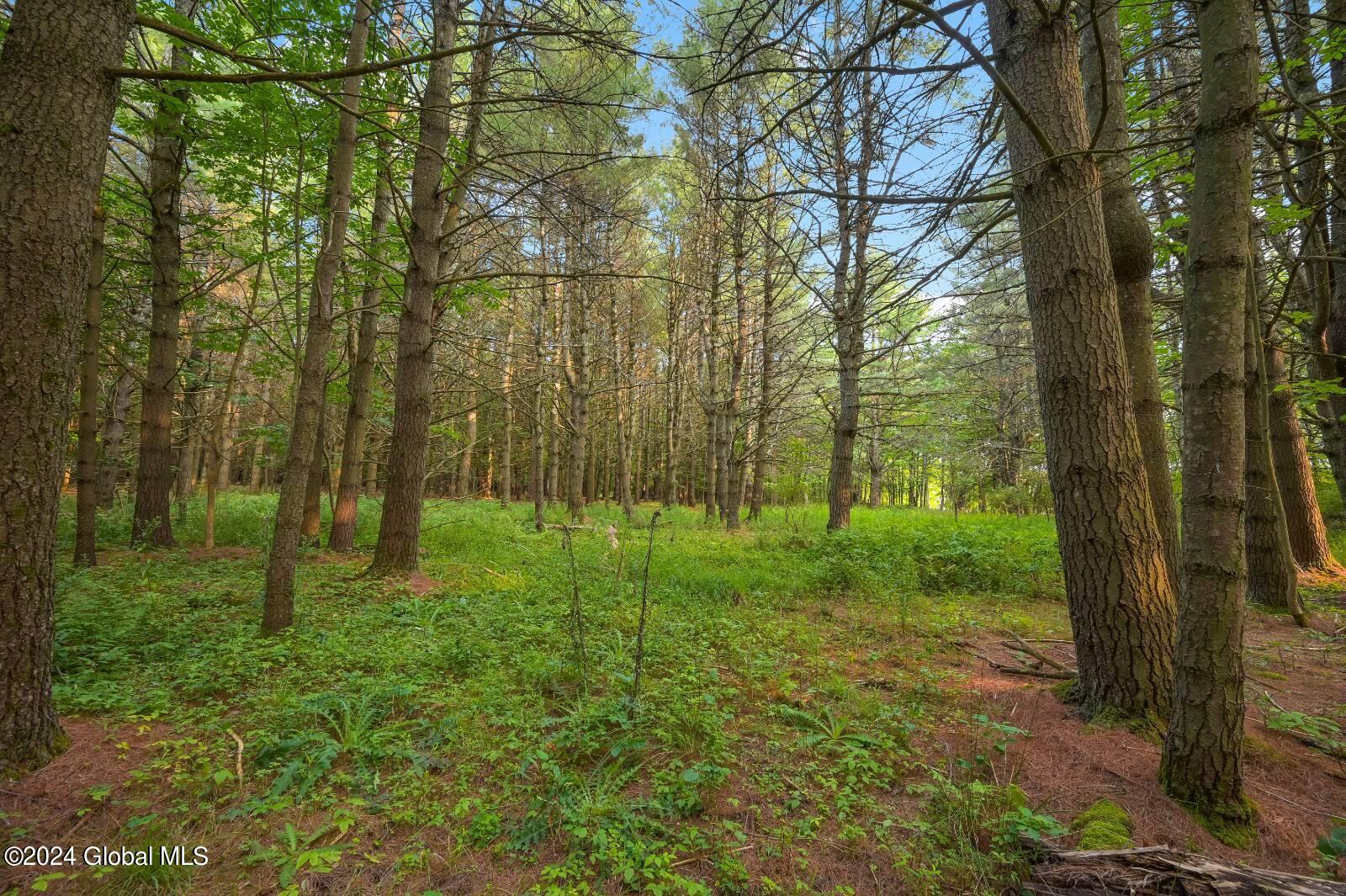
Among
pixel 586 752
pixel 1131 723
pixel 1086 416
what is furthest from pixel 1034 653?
pixel 586 752

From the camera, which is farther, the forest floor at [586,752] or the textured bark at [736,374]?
the textured bark at [736,374]

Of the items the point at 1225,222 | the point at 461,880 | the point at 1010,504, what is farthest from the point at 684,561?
the point at 1010,504

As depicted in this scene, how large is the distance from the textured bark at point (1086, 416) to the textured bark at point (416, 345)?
17.9 feet

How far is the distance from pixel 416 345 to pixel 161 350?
3.85m

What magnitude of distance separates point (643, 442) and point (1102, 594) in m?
23.7

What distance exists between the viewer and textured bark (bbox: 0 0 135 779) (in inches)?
82.0

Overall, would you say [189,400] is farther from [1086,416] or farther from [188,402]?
[1086,416]

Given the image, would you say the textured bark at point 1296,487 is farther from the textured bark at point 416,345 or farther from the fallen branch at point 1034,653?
the textured bark at point 416,345

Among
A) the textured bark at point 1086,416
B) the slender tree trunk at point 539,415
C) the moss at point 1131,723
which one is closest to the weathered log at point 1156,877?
the moss at point 1131,723

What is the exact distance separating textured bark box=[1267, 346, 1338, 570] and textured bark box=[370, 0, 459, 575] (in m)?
9.86

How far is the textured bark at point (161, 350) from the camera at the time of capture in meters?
6.51

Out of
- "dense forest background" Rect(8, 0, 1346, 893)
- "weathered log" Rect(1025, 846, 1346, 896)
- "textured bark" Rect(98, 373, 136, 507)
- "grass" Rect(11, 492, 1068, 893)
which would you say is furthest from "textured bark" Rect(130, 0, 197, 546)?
"weathered log" Rect(1025, 846, 1346, 896)

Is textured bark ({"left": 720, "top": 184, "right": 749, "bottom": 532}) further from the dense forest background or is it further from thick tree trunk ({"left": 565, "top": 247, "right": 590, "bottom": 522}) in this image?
the dense forest background

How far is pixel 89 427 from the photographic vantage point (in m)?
5.67
